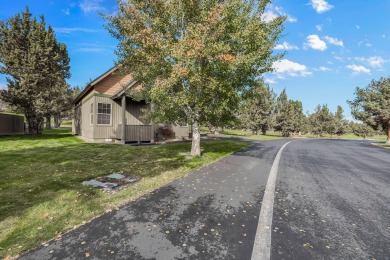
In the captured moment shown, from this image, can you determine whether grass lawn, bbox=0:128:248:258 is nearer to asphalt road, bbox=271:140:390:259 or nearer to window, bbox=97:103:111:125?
asphalt road, bbox=271:140:390:259

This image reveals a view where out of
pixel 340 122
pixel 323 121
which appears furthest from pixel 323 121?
pixel 340 122

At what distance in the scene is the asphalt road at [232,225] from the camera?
11.7 ft

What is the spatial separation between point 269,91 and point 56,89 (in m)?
41.7

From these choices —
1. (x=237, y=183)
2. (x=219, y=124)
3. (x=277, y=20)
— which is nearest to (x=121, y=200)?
(x=237, y=183)

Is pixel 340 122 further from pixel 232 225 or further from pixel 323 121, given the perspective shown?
pixel 232 225

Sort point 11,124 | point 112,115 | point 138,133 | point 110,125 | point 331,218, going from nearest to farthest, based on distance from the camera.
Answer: point 331,218
point 138,133
point 110,125
point 112,115
point 11,124

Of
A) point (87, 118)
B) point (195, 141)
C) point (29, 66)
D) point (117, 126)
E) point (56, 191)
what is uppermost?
point (29, 66)

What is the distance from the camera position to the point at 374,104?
1204 inches

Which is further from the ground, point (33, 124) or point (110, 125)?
point (33, 124)

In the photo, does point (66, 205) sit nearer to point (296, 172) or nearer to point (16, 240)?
point (16, 240)

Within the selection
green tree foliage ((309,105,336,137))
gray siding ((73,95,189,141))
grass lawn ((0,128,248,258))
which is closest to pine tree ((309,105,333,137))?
green tree foliage ((309,105,336,137))

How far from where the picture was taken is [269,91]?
5016 cm

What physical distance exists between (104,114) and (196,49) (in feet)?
42.3

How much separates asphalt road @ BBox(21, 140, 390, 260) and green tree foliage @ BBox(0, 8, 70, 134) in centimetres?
2348
